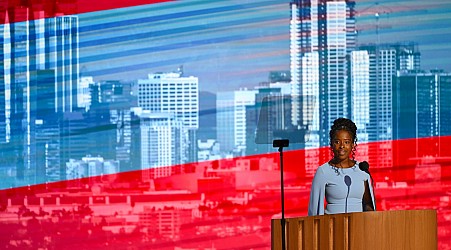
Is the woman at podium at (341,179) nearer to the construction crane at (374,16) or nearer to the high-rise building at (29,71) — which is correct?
the construction crane at (374,16)

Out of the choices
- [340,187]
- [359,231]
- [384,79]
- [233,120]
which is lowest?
[359,231]

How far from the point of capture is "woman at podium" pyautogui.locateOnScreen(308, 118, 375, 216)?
181 inches

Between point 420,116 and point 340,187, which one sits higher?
point 420,116

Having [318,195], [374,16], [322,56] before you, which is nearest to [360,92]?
[322,56]

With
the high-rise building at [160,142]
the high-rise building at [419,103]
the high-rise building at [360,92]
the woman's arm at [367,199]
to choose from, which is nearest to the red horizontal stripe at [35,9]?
the high-rise building at [160,142]

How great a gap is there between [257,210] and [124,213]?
0.87 m

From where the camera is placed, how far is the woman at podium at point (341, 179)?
15.1ft

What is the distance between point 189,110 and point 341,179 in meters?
2.16

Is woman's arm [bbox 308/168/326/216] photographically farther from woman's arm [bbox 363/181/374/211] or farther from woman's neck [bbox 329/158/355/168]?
woman's arm [bbox 363/181/374/211]

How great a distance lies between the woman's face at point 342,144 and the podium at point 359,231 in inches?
29.1

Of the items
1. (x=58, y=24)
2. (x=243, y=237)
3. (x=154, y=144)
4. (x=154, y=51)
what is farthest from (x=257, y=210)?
(x=58, y=24)

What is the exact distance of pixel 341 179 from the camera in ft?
15.1

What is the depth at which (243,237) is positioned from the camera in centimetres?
667

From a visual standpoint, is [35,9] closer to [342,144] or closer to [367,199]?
[342,144]
